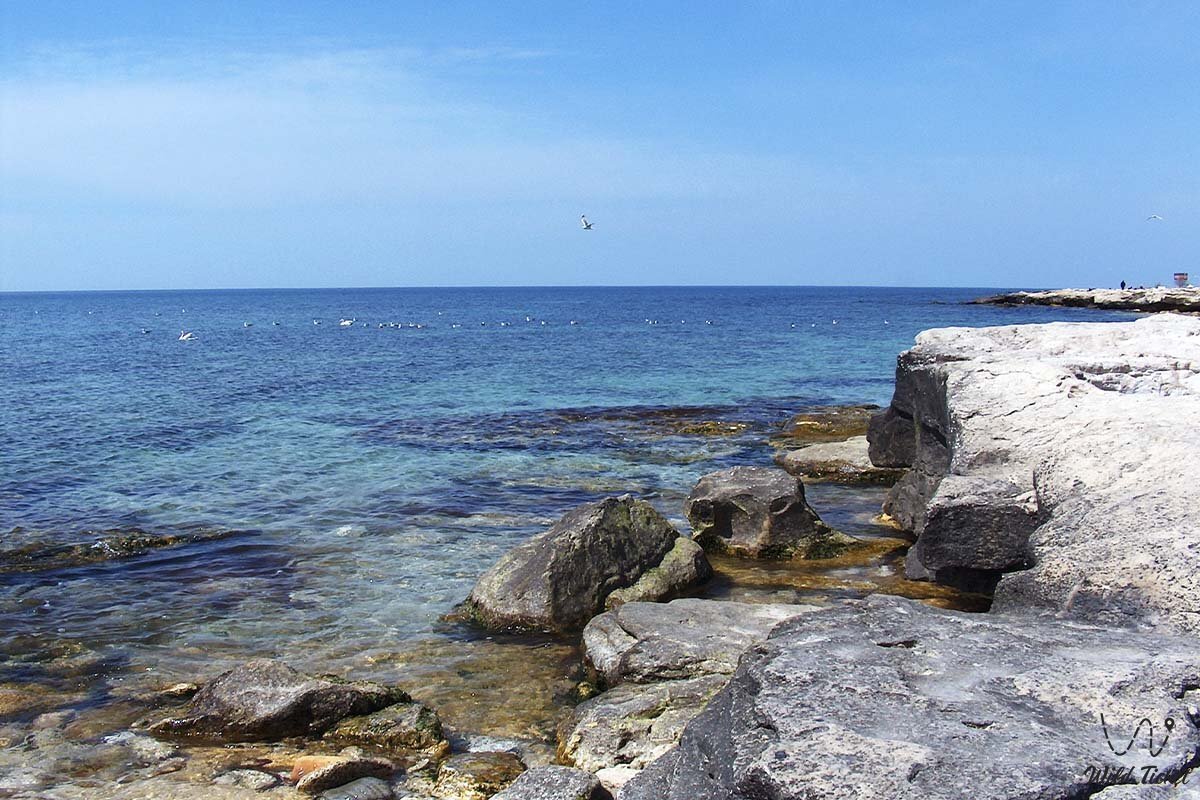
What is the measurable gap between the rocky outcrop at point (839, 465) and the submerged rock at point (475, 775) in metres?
12.7

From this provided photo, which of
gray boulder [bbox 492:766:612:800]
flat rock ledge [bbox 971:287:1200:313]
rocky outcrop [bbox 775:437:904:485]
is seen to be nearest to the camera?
gray boulder [bbox 492:766:612:800]

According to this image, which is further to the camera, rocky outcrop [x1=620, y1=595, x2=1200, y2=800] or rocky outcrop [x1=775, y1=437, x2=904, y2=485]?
rocky outcrop [x1=775, y1=437, x2=904, y2=485]

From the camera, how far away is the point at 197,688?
1014 centimetres

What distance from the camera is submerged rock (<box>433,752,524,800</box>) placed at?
7.78 metres

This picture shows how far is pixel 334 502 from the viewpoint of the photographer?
62.3 ft

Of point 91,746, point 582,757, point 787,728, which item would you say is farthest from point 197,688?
point 787,728

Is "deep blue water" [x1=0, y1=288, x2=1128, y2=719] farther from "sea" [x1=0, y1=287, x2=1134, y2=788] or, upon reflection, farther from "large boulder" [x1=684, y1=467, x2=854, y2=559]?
"large boulder" [x1=684, y1=467, x2=854, y2=559]

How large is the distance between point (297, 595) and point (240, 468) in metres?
9.95

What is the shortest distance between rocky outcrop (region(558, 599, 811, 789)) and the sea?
0.66m

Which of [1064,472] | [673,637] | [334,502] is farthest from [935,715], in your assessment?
[334,502]

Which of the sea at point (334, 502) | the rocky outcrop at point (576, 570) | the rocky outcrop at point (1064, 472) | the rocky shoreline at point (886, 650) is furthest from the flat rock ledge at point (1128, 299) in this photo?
the rocky outcrop at point (576, 570)

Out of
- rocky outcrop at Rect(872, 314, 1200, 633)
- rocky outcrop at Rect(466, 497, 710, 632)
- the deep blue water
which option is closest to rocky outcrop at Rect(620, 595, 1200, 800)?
rocky outcrop at Rect(872, 314, 1200, 633)

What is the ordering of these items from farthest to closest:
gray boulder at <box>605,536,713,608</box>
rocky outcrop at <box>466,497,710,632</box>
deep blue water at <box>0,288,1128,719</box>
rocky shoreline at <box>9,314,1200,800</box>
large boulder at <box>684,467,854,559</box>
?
1. large boulder at <box>684,467,854,559</box>
2. deep blue water at <box>0,288,1128,719</box>
3. gray boulder at <box>605,536,713,608</box>
4. rocky outcrop at <box>466,497,710,632</box>
5. rocky shoreline at <box>9,314,1200,800</box>

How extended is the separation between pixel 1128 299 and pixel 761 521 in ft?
251
